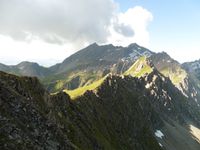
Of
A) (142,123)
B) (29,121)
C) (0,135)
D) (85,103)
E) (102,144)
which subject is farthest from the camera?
(142,123)

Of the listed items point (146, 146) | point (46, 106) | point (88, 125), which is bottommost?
point (146, 146)

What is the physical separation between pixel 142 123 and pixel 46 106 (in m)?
125

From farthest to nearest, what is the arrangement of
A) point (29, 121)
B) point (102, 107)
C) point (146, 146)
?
1. point (146, 146)
2. point (102, 107)
3. point (29, 121)

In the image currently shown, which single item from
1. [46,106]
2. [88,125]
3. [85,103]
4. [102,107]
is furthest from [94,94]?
[46,106]

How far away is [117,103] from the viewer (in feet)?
615

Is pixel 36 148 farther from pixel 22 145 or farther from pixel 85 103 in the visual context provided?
pixel 85 103

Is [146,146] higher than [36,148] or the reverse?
the reverse

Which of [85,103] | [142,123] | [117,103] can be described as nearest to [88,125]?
[85,103]

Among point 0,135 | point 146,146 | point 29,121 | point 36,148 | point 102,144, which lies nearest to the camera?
point 0,135

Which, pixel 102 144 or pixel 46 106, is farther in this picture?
pixel 102 144

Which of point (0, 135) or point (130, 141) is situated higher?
point (0, 135)

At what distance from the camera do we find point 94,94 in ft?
550

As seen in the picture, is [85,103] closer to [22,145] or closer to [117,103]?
[117,103]

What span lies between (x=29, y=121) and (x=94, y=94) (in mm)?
120558
